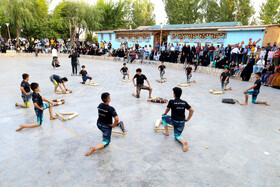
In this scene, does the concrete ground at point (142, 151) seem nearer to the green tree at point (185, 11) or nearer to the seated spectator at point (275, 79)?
the seated spectator at point (275, 79)

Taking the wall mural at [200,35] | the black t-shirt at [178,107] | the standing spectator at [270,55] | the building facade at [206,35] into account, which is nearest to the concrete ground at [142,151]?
the black t-shirt at [178,107]

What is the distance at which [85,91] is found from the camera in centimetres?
1002

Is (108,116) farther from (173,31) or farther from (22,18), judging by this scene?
(22,18)

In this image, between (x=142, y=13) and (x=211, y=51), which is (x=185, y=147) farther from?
(x=142, y=13)

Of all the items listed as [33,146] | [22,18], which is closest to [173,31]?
[33,146]

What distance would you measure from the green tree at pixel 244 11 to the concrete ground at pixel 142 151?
3402 cm

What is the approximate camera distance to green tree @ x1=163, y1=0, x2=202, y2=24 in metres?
39.2

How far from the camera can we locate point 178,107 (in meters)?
4.80

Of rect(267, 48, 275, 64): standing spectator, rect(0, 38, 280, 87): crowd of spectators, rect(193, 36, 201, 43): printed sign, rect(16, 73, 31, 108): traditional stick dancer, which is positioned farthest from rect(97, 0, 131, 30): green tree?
rect(16, 73, 31, 108): traditional stick dancer

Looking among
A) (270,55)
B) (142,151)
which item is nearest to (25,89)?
(142,151)

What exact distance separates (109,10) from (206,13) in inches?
800

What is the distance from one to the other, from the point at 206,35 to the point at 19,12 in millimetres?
28341

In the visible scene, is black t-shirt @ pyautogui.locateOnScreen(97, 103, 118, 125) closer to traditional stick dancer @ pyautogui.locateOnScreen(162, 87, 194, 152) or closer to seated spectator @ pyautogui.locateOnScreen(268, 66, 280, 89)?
traditional stick dancer @ pyautogui.locateOnScreen(162, 87, 194, 152)

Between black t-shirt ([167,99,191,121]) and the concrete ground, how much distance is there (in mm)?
772
